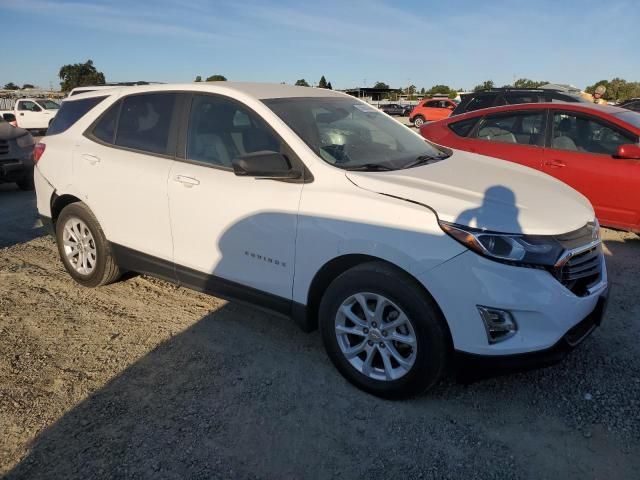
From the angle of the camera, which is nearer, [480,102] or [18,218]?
[18,218]

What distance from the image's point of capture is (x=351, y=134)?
A: 3.54 meters

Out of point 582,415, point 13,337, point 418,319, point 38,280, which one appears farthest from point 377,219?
point 38,280

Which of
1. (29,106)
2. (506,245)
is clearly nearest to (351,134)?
(506,245)

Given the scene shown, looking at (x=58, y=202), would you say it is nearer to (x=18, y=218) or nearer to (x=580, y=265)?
(x=18, y=218)

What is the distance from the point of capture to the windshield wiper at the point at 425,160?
3361 mm

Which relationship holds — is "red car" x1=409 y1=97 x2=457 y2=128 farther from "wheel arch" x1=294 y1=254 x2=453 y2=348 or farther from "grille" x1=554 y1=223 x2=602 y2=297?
"wheel arch" x1=294 y1=254 x2=453 y2=348

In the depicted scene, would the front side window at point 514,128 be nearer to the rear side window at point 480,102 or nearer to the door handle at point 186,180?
the door handle at point 186,180

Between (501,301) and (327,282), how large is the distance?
1.04 meters

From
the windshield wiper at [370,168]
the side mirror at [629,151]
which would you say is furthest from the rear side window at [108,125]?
the side mirror at [629,151]

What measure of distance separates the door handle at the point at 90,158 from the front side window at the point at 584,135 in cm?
491

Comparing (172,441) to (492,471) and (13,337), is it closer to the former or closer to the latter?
(492,471)

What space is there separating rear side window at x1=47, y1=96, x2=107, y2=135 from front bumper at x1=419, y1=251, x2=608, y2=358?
3378 mm

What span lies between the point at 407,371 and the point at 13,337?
2.89m

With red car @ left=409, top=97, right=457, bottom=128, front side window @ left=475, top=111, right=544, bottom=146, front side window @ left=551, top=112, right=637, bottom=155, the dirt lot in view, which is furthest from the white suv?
red car @ left=409, top=97, right=457, bottom=128
